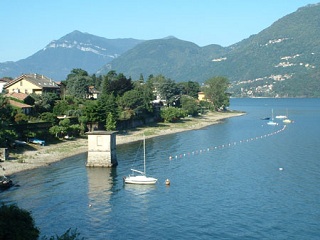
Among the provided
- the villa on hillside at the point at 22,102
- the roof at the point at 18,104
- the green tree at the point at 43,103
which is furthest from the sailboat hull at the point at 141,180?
the green tree at the point at 43,103

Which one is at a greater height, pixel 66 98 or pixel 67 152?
pixel 66 98

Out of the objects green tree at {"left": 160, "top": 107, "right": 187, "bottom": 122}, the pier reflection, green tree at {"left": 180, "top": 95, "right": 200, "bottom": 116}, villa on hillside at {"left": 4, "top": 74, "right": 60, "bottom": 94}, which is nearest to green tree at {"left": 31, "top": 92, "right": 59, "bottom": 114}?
villa on hillside at {"left": 4, "top": 74, "right": 60, "bottom": 94}

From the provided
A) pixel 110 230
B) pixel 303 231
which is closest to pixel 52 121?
pixel 110 230

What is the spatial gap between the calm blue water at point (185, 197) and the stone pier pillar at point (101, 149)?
202 cm

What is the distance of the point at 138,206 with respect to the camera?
5378cm

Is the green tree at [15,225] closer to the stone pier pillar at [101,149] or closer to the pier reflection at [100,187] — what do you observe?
the pier reflection at [100,187]

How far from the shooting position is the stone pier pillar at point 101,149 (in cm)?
7256

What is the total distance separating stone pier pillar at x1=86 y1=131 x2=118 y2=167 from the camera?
238 ft

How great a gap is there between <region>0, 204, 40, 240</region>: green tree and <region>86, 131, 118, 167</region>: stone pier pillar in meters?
38.2

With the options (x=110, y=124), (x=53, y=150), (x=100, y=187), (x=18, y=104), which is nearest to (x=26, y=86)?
(x=18, y=104)

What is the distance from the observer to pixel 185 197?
57.5 metres

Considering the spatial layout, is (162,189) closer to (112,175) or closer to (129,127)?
(112,175)

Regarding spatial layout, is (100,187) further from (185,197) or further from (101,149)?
(101,149)

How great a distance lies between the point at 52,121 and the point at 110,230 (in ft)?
188
